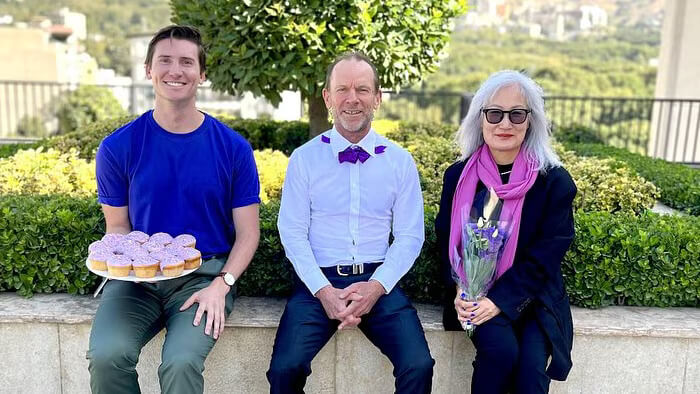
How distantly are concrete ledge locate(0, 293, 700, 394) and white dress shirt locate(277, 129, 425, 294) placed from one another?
0.37 metres

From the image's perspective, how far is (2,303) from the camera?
2885mm

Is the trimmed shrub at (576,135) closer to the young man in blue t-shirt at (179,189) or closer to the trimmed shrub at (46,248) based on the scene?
the young man in blue t-shirt at (179,189)

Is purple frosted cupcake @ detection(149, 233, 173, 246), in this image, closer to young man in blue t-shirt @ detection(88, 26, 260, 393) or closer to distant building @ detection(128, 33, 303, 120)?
young man in blue t-shirt @ detection(88, 26, 260, 393)

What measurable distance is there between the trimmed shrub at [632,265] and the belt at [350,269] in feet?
3.20

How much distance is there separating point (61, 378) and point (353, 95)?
1.86 metres

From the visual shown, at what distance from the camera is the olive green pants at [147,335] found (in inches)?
90.0

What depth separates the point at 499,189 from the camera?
8.46 feet

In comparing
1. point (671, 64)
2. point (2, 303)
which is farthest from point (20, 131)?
point (2, 303)

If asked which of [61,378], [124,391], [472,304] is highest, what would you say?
[472,304]

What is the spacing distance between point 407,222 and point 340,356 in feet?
2.25

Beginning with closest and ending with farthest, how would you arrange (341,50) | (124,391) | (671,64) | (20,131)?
(124,391) → (341,50) → (671,64) → (20,131)

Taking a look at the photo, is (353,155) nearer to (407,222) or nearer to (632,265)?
(407,222)

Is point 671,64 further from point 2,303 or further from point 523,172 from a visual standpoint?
point 2,303

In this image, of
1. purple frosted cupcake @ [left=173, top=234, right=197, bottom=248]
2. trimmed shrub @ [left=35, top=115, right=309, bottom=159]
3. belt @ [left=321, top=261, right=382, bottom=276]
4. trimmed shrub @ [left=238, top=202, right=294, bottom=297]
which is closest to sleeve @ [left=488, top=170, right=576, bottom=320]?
belt @ [left=321, top=261, right=382, bottom=276]
